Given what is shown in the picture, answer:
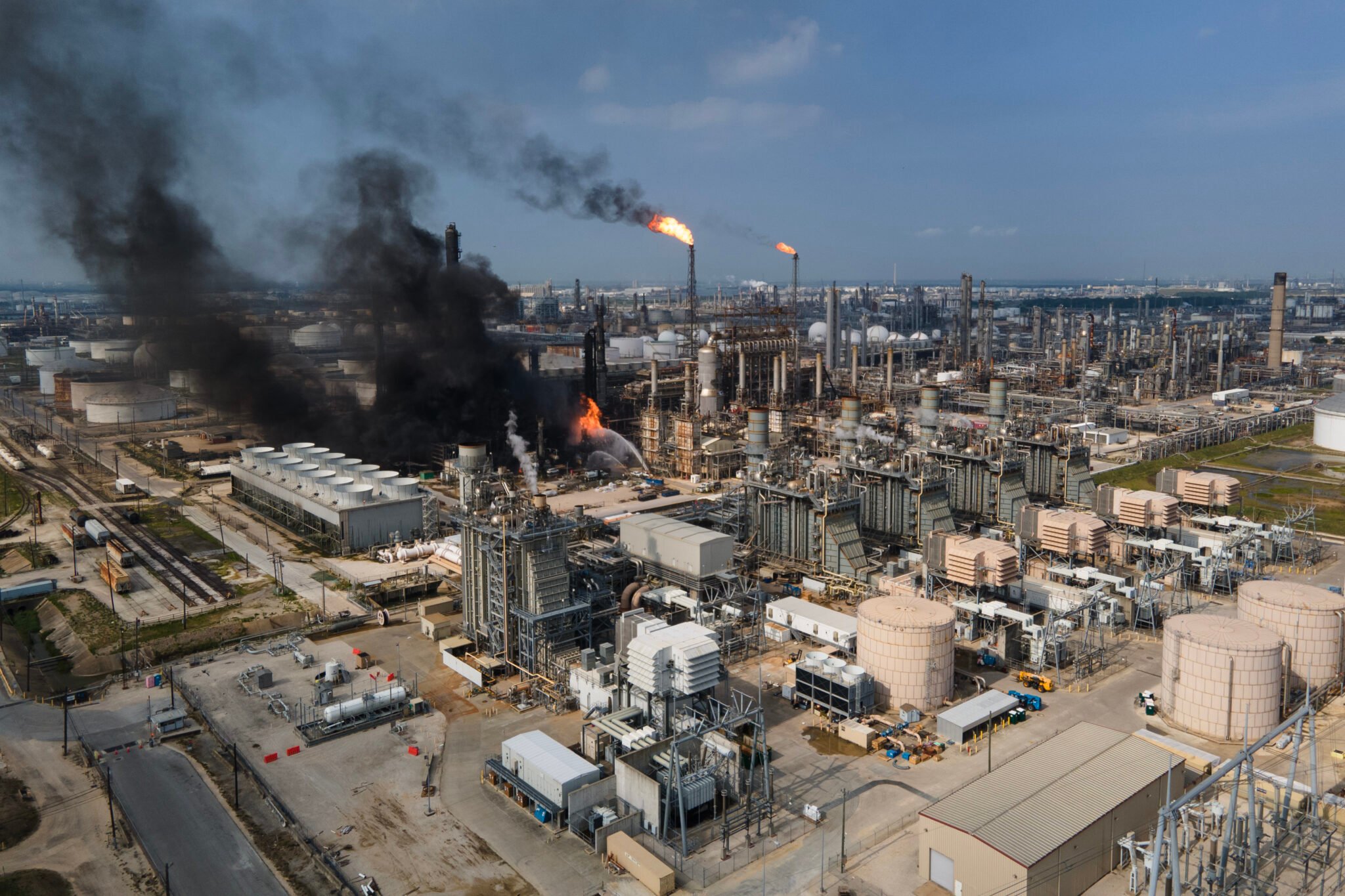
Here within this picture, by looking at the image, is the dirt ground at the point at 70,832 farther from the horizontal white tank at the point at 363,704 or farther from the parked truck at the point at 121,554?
the parked truck at the point at 121,554

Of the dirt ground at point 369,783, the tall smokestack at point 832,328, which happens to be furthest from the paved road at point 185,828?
the tall smokestack at point 832,328

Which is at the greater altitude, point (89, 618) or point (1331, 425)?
point (1331, 425)

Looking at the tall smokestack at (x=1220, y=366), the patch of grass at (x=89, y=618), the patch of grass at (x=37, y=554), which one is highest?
the tall smokestack at (x=1220, y=366)

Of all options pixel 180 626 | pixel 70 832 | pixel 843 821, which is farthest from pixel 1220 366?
pixel 70 832

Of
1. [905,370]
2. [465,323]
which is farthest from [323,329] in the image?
[905,370]

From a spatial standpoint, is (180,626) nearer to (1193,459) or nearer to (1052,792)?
(1052,792)

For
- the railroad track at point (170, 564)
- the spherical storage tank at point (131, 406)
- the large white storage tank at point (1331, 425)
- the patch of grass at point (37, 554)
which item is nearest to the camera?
the railroad track at point (170, 564)

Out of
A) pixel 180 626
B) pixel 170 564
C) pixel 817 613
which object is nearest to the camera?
pixel 817 613
